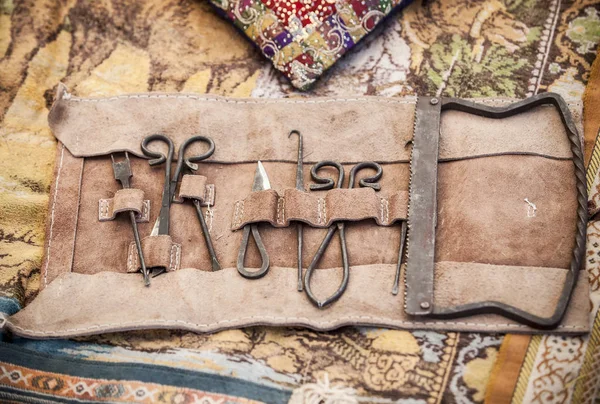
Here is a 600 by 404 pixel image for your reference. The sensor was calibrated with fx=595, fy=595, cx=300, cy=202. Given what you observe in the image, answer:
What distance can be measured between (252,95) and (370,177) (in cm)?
48

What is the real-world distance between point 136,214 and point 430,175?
2.23 ft

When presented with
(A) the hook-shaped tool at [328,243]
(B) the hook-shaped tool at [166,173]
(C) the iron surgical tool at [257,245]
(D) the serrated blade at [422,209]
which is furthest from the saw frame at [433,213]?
(B) the hook-shaped tool at [166,173]

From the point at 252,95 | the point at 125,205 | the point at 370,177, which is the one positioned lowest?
the point at 125,205

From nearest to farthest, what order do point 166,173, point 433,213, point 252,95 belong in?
point 433,213 → point 166,173 → point 252,95

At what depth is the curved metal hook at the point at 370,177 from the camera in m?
1.36

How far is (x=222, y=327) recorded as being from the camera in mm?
1235

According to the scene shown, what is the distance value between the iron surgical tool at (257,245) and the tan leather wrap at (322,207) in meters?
0.03

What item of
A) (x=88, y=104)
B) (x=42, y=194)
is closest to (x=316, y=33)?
(x=88, y=104)

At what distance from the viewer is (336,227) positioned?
132 cm

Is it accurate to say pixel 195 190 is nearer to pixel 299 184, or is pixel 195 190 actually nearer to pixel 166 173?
pixel 166 173

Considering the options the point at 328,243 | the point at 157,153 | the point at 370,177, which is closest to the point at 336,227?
the point at 328,243

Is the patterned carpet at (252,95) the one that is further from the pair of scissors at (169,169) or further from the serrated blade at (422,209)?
the pair of scissors at (169,169)

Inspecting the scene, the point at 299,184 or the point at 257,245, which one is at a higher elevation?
the point at 299,184

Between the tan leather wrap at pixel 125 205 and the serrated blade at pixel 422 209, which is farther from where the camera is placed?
the tan leather wrap at pixel 125 205
